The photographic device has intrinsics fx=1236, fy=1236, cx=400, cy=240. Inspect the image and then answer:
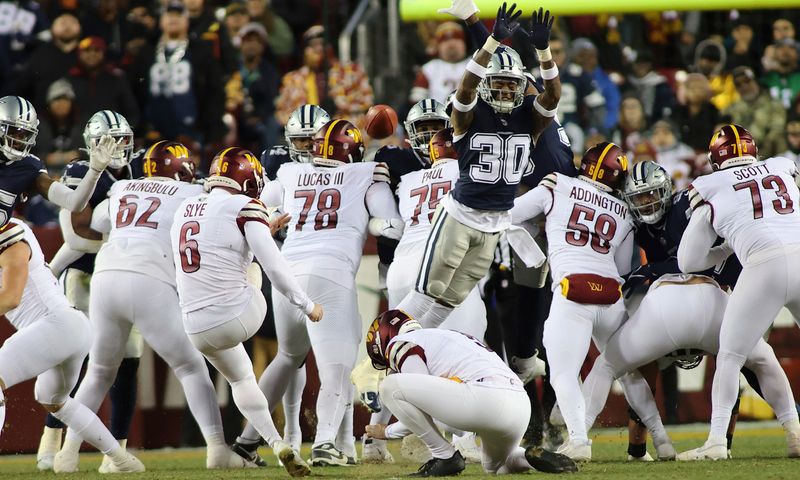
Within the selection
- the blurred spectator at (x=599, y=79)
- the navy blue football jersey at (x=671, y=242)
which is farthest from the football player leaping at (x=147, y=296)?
the blurred spectator at (x=599, y=79)

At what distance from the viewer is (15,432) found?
31.2 feet

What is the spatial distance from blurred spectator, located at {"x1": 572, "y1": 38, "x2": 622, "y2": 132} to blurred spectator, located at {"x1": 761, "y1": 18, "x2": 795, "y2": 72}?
1659mm

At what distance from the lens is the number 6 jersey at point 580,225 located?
756cm

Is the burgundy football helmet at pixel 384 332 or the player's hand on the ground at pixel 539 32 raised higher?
the player's hand on the ground at pixel 539 32

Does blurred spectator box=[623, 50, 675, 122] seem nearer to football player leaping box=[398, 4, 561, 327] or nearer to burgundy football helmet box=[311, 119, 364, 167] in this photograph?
burgundy football helmet box=[311, 119, 364, 167]

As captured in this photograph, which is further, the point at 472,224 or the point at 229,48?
the point at 229,48

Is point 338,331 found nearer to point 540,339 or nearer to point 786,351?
point 540,339

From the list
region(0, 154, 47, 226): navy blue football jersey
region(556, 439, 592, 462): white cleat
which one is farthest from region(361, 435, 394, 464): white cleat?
region(0, 154, 47, 226): navy blue football jersey

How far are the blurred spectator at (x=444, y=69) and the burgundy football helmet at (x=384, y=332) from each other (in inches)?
233

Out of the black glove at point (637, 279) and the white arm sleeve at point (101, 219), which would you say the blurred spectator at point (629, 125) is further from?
the white arm sleeve at point (101, 219)

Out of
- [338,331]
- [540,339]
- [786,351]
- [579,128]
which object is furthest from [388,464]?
[579,128]

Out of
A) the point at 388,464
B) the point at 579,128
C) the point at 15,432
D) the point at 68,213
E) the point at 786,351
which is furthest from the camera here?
the point at 579,128

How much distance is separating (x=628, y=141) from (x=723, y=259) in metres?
5.45

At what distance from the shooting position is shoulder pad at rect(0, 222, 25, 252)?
712cm
